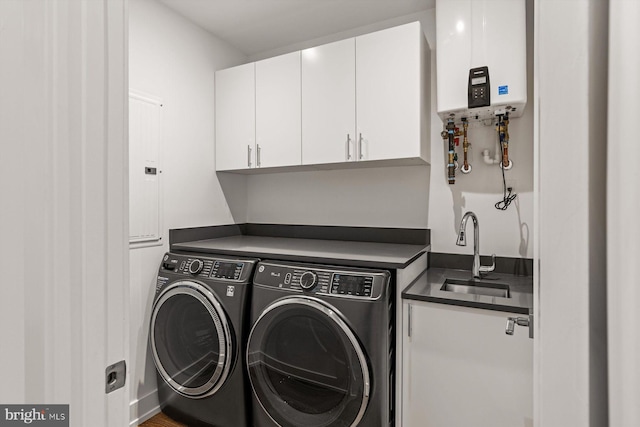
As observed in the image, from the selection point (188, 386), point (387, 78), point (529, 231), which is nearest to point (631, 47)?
point (387, 78)

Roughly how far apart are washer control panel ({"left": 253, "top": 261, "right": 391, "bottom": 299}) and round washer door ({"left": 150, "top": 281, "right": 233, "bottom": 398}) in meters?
0.35

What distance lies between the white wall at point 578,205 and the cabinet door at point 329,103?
181 centimetres

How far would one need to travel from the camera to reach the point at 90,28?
53 cm

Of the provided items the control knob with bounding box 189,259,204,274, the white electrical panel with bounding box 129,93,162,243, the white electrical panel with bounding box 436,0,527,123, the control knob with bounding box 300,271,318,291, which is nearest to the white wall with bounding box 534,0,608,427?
the control knob with bounding box 300,271,318,291

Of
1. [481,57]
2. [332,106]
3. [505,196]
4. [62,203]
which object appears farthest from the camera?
[332,106]

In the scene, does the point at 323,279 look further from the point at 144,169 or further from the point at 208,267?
the point at 144,169

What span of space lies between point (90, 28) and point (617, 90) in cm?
68

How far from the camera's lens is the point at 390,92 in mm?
1972

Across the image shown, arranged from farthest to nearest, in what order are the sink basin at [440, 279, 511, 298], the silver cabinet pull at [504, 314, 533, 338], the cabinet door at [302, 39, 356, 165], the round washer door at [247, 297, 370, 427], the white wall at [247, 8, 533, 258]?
the cabinet door at [302, 39, 356, 165] < the white wall at [247, 8, 533, 258] < the sink basin at [440, 279, 511, 298] < the round washer door at [247, 297, 370, 427] < the silver cabinet pull at [504, 314, 533, 338]

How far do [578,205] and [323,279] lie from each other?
57.3 inches

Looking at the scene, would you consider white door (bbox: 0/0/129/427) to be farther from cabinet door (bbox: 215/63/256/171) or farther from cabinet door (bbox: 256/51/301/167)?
cabinet door (bbox: 215/63/256/171)

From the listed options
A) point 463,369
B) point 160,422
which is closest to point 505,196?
point 463,369

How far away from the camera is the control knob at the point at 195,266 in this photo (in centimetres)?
202

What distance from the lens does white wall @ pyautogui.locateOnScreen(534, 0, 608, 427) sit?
0.94 ft
